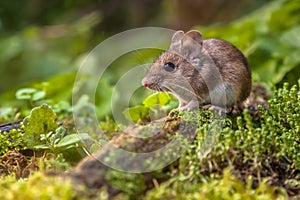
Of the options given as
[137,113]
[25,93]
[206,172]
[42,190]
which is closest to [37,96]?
[25,93]

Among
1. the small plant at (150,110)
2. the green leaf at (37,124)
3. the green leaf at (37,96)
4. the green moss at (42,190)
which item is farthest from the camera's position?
the green leaf at (37,96)

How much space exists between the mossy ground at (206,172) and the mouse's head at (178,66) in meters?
0.61

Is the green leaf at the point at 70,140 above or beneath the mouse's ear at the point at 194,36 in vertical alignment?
beneath

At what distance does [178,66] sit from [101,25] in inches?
297

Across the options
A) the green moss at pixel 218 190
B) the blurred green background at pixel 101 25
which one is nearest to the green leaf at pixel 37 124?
the green moss at pixel 218 190

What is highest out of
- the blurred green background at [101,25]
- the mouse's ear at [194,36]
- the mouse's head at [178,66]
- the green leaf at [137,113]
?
the blurred green background at [101,25]

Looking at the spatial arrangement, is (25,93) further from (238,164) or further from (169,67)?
(238,164)

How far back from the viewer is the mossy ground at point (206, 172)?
2335 millimetres

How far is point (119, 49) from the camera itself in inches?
355

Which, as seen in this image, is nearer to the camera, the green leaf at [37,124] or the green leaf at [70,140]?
the green leaf at [70,140]

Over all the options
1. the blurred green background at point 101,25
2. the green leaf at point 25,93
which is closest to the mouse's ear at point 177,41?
the green leaf at point 25,93

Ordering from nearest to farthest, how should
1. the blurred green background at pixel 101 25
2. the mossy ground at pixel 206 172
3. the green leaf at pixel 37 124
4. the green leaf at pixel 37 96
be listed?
the mossy ground at pixel 206 172 → the green leaf at pixel 37 124 → the green leaf at pixel 37 96 → the blurred green background at pixel 101 25

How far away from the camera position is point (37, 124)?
342 cm

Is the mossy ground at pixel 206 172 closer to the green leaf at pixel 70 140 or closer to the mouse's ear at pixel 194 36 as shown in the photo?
the green leaf at pixel 70 140
